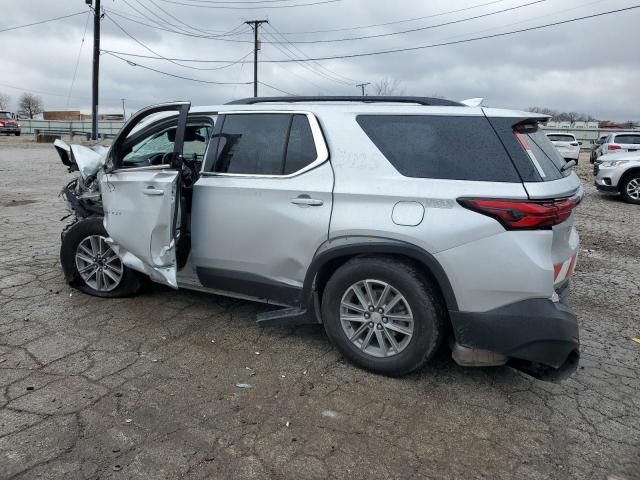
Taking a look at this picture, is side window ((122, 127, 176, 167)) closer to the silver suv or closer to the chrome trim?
the silver suv

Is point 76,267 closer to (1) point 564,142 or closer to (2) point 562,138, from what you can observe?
(1) point 564,142

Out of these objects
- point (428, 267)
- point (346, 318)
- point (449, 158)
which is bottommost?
point (346, 318)

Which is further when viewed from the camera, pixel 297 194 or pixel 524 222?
pixel 297 194

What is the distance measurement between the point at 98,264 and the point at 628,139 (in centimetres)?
2013

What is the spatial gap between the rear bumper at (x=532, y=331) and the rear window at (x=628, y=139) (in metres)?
19.1

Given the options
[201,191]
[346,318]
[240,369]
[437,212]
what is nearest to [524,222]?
[437,212]

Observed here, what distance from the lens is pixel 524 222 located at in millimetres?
2857

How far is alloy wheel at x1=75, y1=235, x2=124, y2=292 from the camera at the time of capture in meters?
4.59

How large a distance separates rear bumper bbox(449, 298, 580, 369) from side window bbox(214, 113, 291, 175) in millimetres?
1794

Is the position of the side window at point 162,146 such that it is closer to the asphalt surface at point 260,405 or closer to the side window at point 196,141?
the side window at point 196,141

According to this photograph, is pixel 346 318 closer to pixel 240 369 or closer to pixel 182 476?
pixel 240 369

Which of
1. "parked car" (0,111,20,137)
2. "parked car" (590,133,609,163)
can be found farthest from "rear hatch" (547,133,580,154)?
"parked car" (0,111,20,137)

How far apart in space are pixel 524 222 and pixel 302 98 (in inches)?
78.3

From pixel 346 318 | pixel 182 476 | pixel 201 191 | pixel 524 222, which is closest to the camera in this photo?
pixel 182 476
